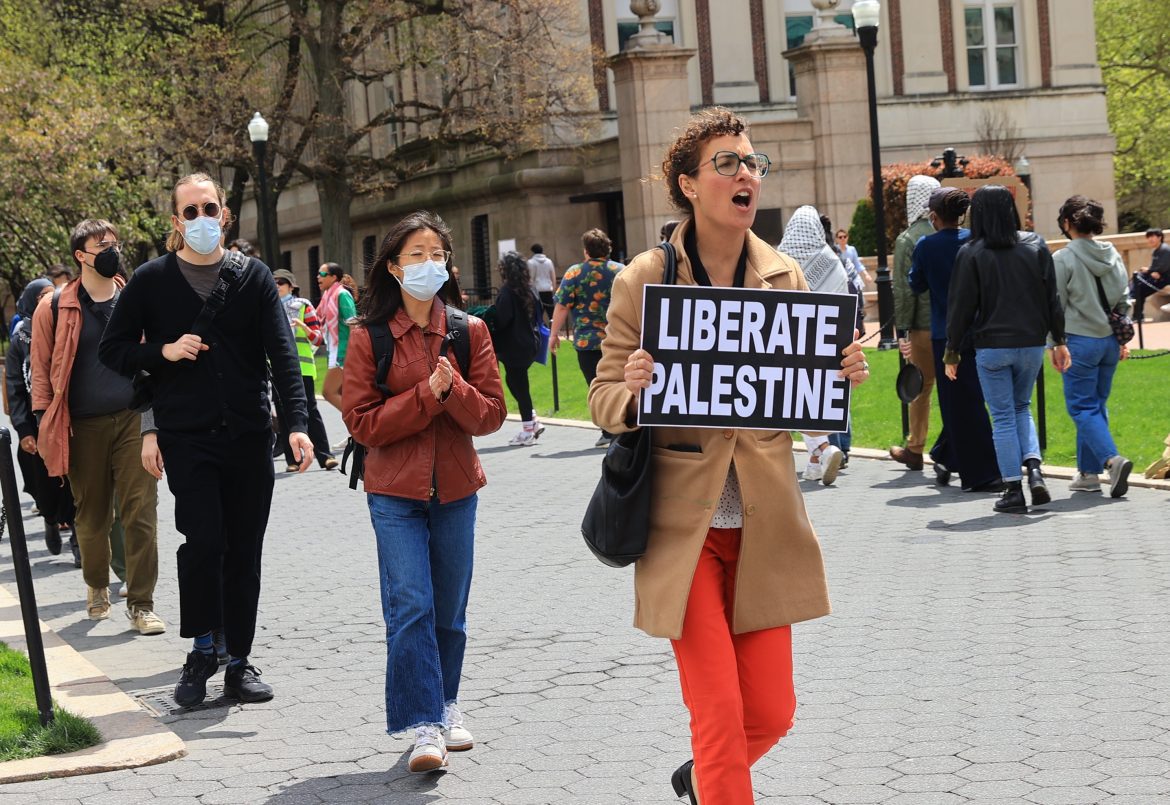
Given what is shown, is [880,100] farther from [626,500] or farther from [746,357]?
[626,500]

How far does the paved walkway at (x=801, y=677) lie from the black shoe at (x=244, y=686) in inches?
3.5

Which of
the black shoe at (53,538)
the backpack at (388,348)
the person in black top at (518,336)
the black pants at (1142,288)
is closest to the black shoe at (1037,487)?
the backpack at (388,348)

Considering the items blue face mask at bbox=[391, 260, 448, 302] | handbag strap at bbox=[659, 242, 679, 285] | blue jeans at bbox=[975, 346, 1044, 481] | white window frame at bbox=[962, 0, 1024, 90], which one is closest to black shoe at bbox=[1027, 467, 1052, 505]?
blue jeans at bbox=[975, 346, 1044, 481]

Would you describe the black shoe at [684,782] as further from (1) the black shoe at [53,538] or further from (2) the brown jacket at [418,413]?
(1) the black shoe at [53,538]

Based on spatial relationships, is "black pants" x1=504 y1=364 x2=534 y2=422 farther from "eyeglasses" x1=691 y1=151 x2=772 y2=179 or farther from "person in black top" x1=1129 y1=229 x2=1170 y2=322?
"eyeglasses" x1=691 y1=151 x2=772 y2=179

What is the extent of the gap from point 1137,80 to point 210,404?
5614cm

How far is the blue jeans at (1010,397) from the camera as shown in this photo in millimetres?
10680

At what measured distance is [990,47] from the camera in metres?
48.3

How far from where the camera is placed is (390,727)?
5734 mm

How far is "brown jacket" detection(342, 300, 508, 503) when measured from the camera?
578cm

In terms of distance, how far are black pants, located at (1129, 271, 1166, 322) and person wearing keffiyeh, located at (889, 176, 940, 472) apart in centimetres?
1364

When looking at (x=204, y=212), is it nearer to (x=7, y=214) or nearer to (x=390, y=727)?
(x=390, y=727)

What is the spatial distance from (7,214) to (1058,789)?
128 ft

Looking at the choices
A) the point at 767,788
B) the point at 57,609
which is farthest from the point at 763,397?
the point at 57,609
